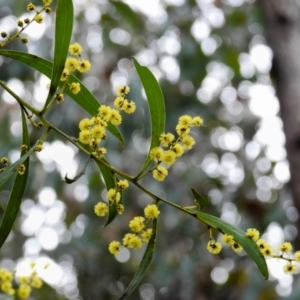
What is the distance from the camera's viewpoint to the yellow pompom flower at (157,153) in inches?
26.3

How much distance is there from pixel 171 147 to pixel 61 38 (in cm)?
19

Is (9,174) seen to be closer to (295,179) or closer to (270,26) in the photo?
(295,179)

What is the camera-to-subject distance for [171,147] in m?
0.67

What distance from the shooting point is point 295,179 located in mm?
1514

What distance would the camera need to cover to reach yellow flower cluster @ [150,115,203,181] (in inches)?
26.0

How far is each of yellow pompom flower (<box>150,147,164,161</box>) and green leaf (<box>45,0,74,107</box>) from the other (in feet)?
0.47

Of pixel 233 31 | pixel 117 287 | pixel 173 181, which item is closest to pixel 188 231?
pixel 173 181

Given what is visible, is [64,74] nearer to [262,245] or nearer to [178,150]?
[178,150]

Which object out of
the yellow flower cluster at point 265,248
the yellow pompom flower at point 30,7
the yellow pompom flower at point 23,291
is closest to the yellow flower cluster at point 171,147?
the yellow flower cluster at point 265,248

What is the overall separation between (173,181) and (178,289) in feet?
2.22

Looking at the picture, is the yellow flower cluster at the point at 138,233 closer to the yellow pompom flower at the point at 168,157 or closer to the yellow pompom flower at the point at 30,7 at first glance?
the yellow pompom flower at the point at 168,157

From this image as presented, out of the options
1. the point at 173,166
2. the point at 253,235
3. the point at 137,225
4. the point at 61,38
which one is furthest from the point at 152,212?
the point at 173,166

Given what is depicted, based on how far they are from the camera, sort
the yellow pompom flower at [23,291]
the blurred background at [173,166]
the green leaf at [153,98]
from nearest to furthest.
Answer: the green leaf at [153,98], the yellow pompom flower at [23,291], the blurred background at [173,166]

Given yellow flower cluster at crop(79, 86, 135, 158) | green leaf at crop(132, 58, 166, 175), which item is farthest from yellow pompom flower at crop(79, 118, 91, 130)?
green leaf at crop(132, 58, 166, 175)
